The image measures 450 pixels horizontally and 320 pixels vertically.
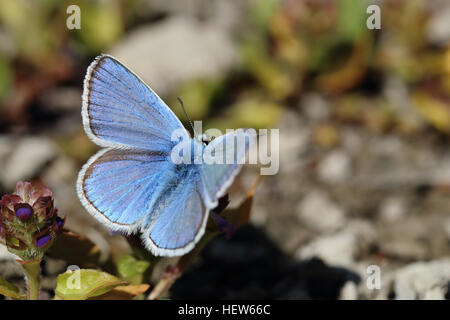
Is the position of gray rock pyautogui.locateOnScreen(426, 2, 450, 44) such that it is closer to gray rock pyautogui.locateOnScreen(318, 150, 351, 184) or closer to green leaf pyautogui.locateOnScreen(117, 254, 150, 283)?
gray rock pyautogui.locateOnScreen(318, 150, 351, 184)

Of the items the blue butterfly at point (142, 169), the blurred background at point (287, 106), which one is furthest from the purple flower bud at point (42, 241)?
the blurred background at point (287, 106)

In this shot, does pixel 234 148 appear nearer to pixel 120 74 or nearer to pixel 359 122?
pixel 120 74

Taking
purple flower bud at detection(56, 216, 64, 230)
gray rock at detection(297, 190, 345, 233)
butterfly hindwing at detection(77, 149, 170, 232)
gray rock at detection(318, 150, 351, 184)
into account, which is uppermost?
gray rock at detection(318, 150, 351, 184)

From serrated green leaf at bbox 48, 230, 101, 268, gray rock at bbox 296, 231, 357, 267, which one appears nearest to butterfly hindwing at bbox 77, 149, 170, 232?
serrated green leaf at bbox 48, 230, 101, 268

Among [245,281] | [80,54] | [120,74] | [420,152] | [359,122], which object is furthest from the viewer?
[80,54]

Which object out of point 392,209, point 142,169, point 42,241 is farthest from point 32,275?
point 392,209
